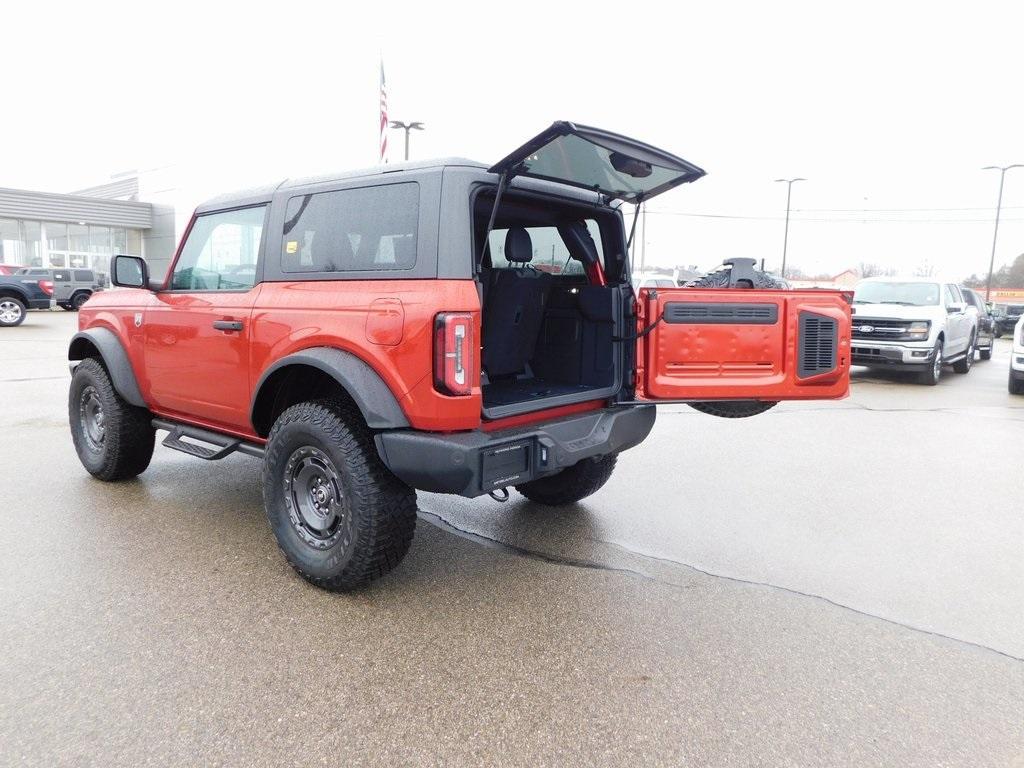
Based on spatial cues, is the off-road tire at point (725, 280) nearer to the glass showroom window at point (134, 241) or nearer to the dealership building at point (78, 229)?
the dealership building at point (78, 229)

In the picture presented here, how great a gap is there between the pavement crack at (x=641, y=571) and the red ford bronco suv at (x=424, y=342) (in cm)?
50

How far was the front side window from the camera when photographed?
400 cm

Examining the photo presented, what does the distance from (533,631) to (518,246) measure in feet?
7.00

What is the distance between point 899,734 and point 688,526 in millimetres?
2109

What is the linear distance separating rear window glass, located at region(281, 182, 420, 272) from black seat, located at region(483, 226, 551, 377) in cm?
84

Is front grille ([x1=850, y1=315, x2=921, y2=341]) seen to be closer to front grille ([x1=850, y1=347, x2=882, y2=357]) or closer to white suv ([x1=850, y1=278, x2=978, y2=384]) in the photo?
white suv ([x1=850, y1=278, x2=978, y2=384])

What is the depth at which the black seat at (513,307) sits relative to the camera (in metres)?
4.05

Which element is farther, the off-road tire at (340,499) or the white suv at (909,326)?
the white suv at (909,326)

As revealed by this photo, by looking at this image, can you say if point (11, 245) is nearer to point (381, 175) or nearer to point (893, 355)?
point (893, 355)

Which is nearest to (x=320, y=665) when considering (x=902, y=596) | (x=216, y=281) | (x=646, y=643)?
(x=646, y=643)

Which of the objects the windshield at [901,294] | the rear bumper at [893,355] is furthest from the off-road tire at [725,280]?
the windshield at [901,294]

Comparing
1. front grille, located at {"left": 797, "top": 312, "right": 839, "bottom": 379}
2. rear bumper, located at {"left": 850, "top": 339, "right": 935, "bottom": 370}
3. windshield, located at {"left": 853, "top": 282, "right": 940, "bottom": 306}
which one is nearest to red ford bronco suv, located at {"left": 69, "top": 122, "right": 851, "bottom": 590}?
front grille, located at {"left": 797, "top": 312, "right": 839, "bottom": 379}

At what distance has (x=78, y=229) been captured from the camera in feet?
113

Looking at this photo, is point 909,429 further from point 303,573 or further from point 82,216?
point 82,216
